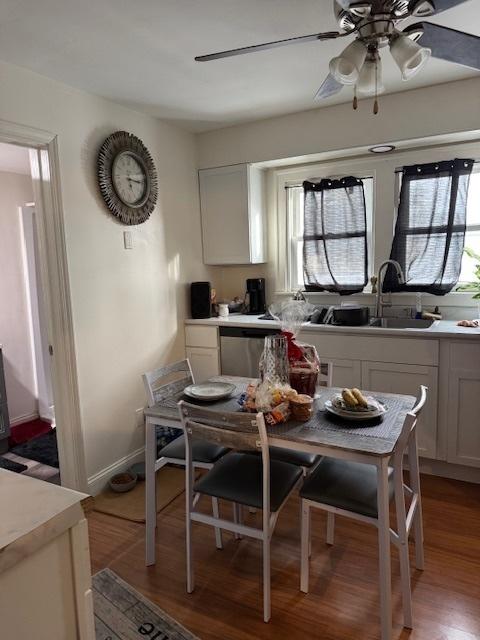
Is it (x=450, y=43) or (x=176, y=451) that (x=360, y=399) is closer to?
(x=176, y=451)

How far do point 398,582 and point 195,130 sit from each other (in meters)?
3.36

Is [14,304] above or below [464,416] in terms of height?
above

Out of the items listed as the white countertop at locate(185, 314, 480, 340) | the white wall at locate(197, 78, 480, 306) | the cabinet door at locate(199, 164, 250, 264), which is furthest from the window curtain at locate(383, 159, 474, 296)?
the cabinet door at locate(199, 164, 250, 264)

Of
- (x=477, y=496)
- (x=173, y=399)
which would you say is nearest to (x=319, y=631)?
(x=173, y=399)

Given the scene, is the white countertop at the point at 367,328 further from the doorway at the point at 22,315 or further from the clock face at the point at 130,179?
the doorway at the point at 22,315

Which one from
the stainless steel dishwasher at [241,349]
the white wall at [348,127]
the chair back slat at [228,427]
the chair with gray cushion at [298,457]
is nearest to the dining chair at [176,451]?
the chair with gray cushion at [298,457]

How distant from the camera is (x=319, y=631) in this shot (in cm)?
174

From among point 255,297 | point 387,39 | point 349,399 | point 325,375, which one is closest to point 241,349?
point 255,297

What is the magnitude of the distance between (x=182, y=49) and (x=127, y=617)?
104 inches

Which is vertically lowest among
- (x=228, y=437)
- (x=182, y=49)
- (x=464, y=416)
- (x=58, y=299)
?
(x=464, y=416)

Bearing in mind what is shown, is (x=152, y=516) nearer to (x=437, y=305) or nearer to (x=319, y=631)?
(x=319, y=631)

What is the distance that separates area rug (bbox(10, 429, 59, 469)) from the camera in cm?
335

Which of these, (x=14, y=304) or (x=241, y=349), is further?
(x=14, y=304)

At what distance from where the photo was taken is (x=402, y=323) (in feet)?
10.3
